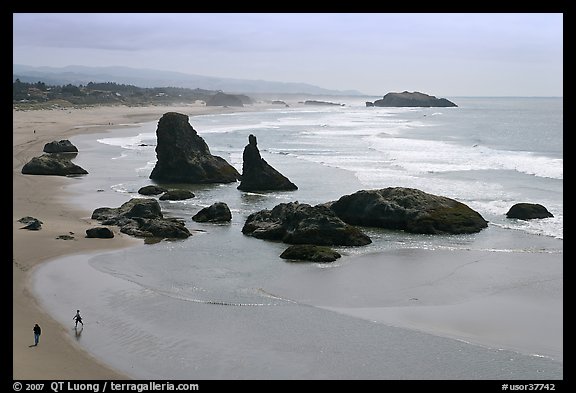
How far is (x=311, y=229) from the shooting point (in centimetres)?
2830

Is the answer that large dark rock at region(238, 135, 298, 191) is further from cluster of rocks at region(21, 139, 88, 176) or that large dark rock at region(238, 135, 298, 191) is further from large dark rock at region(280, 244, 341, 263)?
large dark rock at region(280, 244, 341, 263)

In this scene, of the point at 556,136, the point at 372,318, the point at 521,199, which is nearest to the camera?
the point at 372,318

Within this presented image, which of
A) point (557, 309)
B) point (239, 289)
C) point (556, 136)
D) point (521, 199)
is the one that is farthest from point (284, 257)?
point (556, 136)

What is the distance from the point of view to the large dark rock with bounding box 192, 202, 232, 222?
108 feet

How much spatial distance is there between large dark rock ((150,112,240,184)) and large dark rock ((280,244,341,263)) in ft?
69.7

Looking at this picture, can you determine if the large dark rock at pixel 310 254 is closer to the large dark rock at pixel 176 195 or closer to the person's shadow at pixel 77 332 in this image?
the person's shadow at pixel 77 332

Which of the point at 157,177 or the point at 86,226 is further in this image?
the point at 157,177

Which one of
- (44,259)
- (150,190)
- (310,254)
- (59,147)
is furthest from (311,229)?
(59,147)

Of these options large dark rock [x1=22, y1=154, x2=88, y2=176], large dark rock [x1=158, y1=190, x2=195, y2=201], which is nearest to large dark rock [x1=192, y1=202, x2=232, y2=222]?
large dark rock [x1=158, y1=190, x2=195, y2=201]

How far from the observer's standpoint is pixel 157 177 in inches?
1858

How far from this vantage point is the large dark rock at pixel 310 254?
25.6m

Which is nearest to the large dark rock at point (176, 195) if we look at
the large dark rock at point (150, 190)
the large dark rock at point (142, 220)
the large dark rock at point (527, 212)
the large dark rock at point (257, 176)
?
the large dark rock at point (150, 190)
